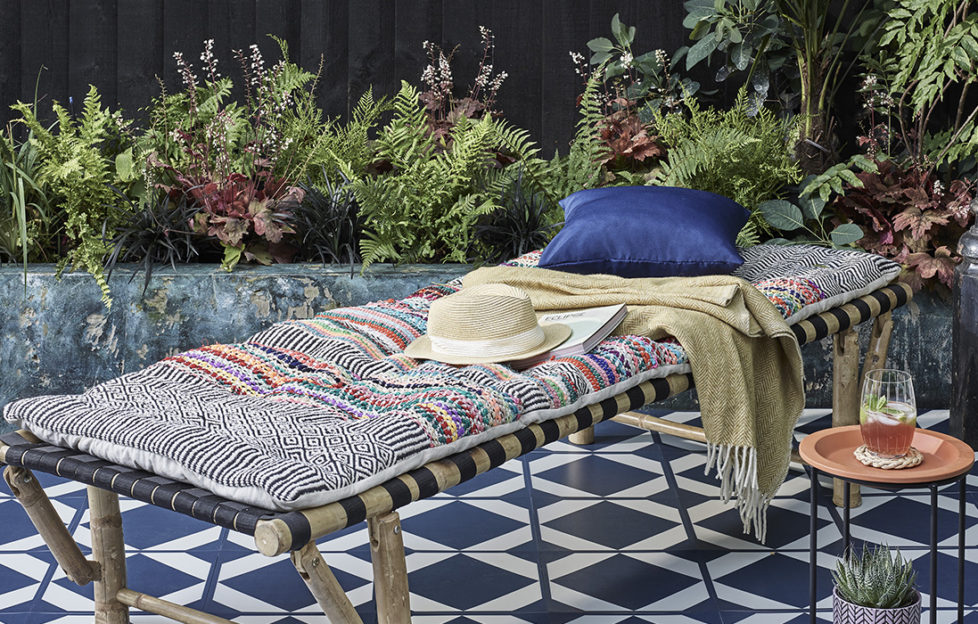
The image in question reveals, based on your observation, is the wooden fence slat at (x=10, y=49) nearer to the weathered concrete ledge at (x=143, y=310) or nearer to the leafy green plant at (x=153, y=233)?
the leafy green plant at (x=153, y=233)

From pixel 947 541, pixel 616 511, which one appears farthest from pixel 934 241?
pixel 616 511

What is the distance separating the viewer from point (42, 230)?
3.71 m

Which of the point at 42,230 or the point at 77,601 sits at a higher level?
the point at 42,230

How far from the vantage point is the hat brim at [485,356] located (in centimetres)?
238

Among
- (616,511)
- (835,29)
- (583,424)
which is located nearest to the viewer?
(583,424)

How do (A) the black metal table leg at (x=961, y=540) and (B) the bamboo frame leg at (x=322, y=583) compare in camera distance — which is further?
(A) the black metal table leg at (x=961, y=540)

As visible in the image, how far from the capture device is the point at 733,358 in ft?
8.34

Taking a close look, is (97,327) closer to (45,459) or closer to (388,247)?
(388,247)

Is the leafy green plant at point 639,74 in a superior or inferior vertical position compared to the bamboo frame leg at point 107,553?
superior

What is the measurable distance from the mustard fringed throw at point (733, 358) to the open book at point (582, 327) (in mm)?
39

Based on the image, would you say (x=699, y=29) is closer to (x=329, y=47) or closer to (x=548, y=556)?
(x=329, y=47)

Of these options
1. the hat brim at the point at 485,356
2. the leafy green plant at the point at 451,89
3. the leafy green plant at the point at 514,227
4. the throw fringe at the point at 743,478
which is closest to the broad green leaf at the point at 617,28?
the leafy green plant at the point at 451,89

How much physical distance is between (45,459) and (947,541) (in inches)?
80.7

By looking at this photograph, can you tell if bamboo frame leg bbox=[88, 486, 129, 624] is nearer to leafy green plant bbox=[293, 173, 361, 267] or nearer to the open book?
the open book
